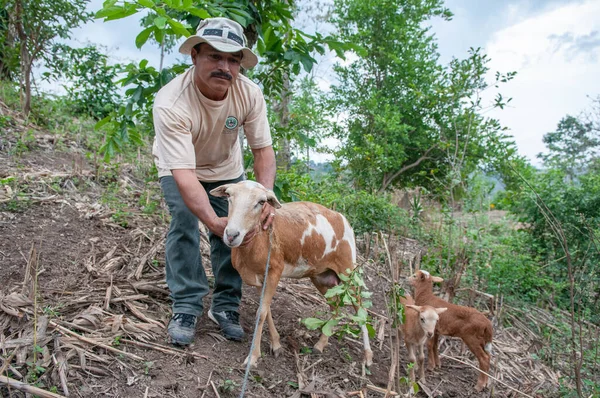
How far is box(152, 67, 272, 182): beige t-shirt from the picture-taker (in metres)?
3.81

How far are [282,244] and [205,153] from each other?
1.10 metres

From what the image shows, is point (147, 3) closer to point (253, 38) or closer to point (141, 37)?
point (141, 37)

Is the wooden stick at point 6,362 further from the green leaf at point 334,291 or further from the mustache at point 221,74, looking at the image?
the mustache at point 221,74

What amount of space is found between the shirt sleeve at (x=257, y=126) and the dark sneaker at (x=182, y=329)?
5.52ft

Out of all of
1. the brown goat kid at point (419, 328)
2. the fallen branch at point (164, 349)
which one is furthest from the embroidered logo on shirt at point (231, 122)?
the brown goat kid at point (419, 328)

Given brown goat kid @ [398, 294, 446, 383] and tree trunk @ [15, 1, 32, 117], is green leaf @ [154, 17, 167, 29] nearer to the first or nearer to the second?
brown goat kid @ [398, 294, 446, 383]

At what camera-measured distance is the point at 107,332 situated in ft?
13.3

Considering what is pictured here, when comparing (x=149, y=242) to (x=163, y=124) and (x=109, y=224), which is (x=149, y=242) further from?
(x=163, y=124)

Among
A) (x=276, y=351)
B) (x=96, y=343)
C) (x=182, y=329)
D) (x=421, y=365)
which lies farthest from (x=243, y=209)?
(x=421, y=365)

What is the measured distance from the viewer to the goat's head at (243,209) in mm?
3465

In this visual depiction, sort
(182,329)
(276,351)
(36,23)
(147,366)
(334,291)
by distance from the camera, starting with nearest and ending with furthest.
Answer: (334,291)
(147,366)
(182,329)
(276,351)
(36,23)

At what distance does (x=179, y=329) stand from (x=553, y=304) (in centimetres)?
702

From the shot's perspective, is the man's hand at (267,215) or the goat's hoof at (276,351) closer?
the man's hand at (267,215)

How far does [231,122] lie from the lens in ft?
14.0
